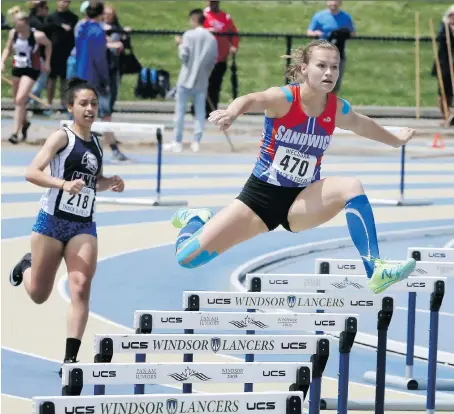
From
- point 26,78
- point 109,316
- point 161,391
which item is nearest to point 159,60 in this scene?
point 26,78

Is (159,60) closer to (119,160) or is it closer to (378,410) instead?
(119,160)

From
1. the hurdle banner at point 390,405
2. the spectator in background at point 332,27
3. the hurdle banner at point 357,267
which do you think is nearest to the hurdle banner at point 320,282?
the hurdle banner at point 357,267

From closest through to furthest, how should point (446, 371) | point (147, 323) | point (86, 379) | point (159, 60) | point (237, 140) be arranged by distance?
point (86, 379) → point (147, 323) → point (446, 371) → point (237, 140) → point (159, 60)

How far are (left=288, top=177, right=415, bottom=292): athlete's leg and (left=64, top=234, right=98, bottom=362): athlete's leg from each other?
142cm

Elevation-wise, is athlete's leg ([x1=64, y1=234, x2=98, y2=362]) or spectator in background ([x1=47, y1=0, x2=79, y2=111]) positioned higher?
spectator in background ([x1=47, y1=0, x2=79, y2=111])

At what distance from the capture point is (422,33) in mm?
38406

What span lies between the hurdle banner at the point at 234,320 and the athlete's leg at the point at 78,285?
1821mm

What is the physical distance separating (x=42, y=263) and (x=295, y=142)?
→ 1937 millimetres

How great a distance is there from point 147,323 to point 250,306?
2.81 feet

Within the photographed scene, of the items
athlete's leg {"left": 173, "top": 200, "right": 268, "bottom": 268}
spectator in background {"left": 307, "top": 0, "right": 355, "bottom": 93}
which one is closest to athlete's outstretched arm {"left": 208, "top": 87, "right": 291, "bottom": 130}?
athlete's leg {"left": 173, "top": 200, "right": 268, "bottom": 268}

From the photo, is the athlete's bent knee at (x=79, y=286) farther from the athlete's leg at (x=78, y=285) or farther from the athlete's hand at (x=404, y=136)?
the athlete's hand at (x=404, y=136)

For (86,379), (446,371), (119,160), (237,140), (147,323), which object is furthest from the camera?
(237,140)

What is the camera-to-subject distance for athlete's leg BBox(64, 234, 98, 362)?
943 centimetres

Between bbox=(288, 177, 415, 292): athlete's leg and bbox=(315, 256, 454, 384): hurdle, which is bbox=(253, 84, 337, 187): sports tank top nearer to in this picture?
bbox=(288, 177, 415, 292): athlete's leg
